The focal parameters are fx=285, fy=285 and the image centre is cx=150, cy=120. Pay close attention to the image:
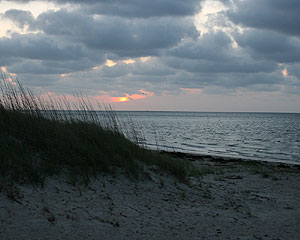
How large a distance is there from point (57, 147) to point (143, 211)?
2.45m

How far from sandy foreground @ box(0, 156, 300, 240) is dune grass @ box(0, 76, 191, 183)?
0.29 meters

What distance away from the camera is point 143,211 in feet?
17.6

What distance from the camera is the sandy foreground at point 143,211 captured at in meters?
4.40

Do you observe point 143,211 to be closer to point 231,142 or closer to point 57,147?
point 57,147

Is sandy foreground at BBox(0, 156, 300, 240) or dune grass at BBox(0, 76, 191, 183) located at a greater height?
dune grass at BBox(0, 76, 191, 183)

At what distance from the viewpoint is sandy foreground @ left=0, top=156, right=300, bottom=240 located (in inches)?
173

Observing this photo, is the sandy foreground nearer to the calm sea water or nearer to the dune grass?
the dune grass

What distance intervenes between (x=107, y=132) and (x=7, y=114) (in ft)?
8.18

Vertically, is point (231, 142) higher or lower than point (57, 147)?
lower

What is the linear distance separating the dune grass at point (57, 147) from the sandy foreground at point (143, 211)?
286mm

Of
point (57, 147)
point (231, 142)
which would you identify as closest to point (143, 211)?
point (57, 147)

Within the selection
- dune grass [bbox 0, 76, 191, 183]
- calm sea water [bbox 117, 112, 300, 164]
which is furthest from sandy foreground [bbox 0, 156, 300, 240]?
calm sea water [bbox 117, 112, 300, 164]

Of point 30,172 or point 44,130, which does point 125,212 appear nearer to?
point 30,172

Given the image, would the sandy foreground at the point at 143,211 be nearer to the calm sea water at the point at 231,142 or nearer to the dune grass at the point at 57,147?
the dune grass at the point at 57,147
